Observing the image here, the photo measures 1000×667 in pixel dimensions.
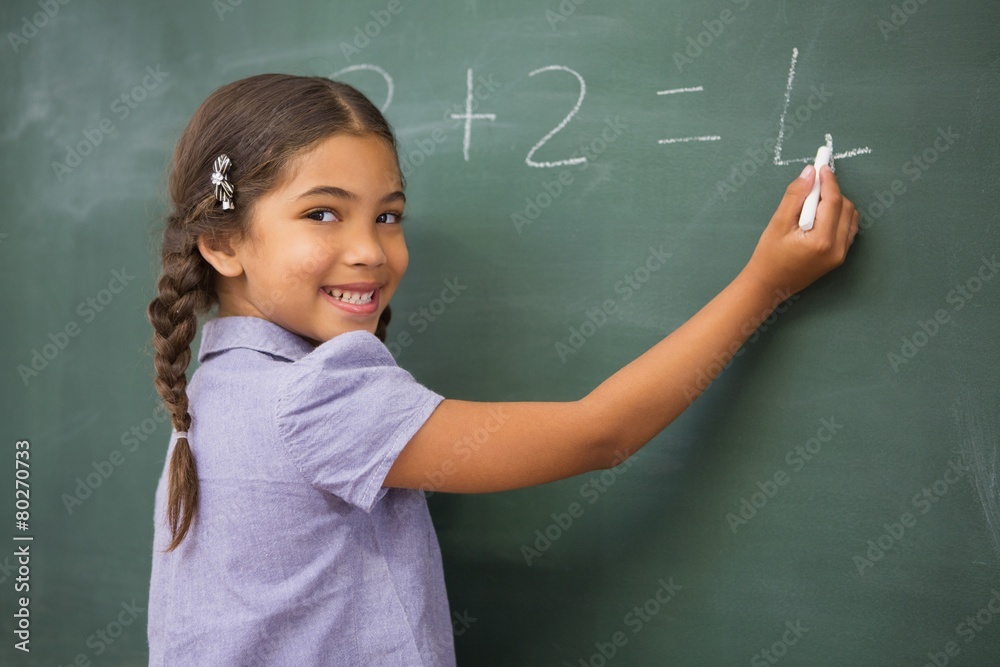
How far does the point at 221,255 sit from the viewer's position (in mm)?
972

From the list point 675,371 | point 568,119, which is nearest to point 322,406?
point 675,371

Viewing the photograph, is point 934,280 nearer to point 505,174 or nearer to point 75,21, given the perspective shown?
point 505,174

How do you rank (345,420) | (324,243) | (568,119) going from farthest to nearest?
(568,119) < (324,243) < (345,420)

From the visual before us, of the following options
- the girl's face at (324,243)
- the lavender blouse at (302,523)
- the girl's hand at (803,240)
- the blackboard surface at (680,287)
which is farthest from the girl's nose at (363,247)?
the girl's hand at (803,240)

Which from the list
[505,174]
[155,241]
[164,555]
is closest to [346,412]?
[164,555]

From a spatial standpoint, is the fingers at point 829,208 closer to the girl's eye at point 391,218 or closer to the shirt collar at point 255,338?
the girl's eye at point 391,218

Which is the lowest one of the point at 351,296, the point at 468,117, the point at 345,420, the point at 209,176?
the point at 345,420

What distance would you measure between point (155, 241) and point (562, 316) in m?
0.72

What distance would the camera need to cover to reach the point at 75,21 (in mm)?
1478

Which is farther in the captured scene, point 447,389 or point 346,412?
point 447,389

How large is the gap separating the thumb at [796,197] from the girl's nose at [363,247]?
16.6 inches

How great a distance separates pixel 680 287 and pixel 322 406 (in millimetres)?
441

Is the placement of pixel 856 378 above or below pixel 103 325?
above

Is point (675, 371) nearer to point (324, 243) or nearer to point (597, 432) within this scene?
point (597, 432)
